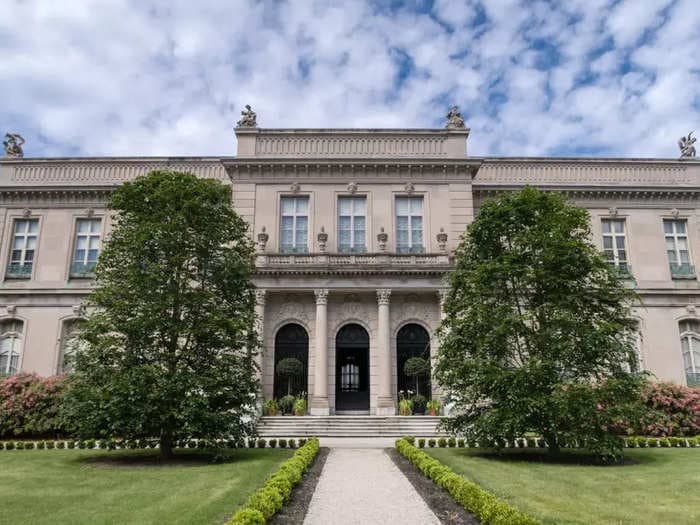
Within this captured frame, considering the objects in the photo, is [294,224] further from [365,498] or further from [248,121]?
[365,498]

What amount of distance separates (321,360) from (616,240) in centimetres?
1685

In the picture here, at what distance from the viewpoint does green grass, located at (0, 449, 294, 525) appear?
8023 mm

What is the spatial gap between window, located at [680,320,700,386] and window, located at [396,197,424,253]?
1415 cm

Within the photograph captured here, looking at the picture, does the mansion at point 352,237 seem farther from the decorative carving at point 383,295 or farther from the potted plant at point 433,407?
the potted plant at point 433,407

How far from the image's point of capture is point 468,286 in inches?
619

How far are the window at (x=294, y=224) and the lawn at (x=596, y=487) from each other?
46.5 ft

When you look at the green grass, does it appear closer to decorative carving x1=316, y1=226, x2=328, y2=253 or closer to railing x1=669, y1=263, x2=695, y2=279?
decorative carving x1=316, y1=226, x2=328, y2=253

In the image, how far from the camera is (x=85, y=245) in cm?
2806

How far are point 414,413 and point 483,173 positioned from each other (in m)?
13.3

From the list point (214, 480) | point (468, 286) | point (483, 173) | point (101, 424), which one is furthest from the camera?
point (483, 173)

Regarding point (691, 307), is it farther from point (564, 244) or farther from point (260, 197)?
point (260, 197)

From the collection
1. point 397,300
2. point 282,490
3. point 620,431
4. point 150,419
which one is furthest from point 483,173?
point 282,490

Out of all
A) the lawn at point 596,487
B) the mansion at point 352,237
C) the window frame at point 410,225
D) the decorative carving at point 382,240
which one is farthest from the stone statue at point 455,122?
the lawn at point 596,487

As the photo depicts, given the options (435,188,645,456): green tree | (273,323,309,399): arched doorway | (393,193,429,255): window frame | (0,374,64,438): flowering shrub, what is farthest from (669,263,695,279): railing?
(0,374,64,438): flowering shrub
